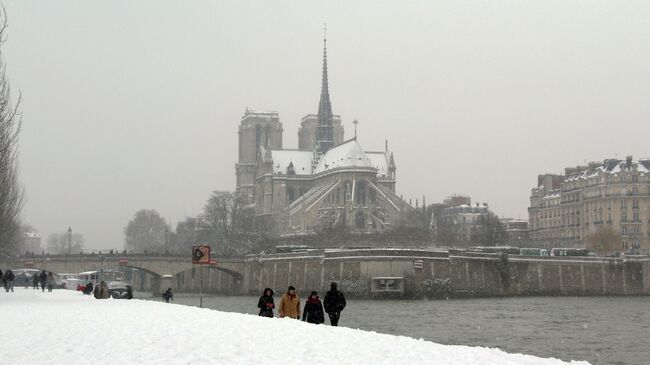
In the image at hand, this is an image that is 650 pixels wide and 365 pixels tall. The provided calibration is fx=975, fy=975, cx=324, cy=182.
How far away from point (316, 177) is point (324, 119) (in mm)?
14077

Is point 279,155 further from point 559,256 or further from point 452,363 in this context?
point 452,363

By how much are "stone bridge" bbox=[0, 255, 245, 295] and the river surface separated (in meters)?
31.2

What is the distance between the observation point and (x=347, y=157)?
5226 inches

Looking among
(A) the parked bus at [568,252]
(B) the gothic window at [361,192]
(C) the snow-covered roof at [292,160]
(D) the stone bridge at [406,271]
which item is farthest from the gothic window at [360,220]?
(A) the parked bus at [568,252]

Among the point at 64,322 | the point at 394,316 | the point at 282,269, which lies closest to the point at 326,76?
the point at 282,269

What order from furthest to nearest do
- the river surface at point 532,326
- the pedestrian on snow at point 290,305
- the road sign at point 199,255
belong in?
the road sign at point 199,255 < the river surface at point 532,326 < the pedestrian on snow at point 290,305

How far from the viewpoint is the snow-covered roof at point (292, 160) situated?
5812 inches

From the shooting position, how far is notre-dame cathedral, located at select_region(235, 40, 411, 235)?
126 m

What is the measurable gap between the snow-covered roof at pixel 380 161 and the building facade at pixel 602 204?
2717 centimetres

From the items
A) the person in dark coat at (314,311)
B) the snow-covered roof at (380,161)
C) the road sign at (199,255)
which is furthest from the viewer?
the snow-covered roof at (380,161)

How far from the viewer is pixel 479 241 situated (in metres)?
107

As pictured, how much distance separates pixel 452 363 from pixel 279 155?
447ft

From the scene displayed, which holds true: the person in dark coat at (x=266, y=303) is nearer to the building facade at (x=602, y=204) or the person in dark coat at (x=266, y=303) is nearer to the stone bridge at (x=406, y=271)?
the stone bridge at (x=406, y=271)

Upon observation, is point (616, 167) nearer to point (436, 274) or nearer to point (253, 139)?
point (436, 274)
